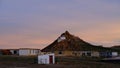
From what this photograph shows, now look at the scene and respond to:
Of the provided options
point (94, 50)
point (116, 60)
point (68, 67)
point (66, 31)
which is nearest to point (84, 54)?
point (94, 50)

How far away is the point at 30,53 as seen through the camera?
120 meters

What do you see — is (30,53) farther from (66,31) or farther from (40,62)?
(40,62)

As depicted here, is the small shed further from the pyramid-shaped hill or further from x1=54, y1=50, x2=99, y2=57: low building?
the pyramid-shaped hill

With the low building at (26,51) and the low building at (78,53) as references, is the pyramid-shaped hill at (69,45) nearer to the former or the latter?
the low building at (78,53)

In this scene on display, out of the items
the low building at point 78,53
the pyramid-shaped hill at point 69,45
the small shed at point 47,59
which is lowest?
the small shed at point 47,59

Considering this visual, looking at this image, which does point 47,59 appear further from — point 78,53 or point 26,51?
point 26,51

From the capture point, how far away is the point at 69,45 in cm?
11325

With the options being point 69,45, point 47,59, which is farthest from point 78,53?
point 47,59

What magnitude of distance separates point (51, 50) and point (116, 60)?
3558cm

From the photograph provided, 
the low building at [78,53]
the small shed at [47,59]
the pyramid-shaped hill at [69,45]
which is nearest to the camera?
the small shed at [47,59]

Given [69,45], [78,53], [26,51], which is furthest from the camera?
[26,51]

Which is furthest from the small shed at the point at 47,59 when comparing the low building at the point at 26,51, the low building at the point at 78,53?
the low building at the point at 26,51

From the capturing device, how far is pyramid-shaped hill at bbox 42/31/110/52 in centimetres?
11194

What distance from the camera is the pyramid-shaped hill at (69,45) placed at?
367ft
